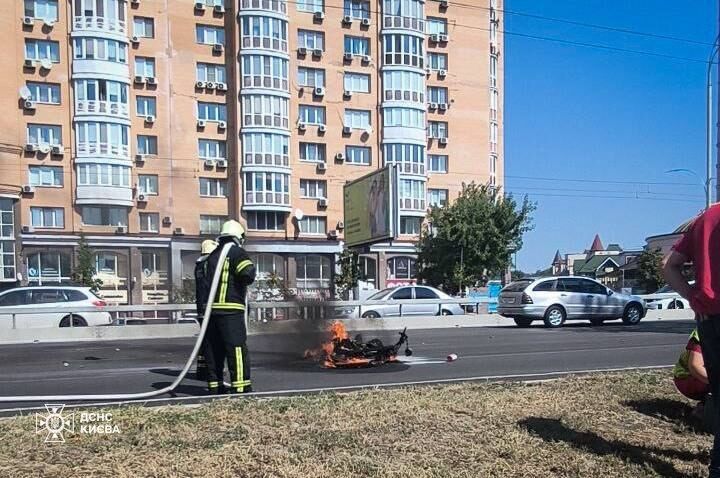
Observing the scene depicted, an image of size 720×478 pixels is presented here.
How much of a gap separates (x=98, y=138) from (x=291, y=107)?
45.0 feet

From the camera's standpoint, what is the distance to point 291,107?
47375 mm

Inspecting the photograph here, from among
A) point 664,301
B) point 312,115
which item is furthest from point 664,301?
point 312,115

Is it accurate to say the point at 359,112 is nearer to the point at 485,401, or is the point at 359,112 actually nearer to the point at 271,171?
the point at 271,171

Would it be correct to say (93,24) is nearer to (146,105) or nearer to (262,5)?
(146,105)

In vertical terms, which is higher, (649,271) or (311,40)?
(311,40)

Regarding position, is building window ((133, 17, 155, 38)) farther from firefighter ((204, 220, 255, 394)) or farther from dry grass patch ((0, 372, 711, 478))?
dry grass patch ((0, 372, 711, 478))

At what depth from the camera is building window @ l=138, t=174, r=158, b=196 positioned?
38531 millimetres

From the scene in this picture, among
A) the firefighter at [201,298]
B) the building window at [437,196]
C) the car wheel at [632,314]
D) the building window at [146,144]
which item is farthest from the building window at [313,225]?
the firefighter at [201,298]

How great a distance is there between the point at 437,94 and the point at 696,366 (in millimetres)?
48735

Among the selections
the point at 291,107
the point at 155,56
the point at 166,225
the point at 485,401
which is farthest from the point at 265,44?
the point at 485,401

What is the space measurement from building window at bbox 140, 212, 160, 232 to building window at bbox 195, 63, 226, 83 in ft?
41.2

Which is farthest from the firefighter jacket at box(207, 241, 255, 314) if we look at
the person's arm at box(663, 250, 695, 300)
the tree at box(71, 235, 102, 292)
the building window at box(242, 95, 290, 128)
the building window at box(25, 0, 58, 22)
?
the building window at box(25, 0, 58, 22)

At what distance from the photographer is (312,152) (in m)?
48.3

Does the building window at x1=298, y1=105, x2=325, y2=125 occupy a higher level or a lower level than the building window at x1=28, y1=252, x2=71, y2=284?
higher
